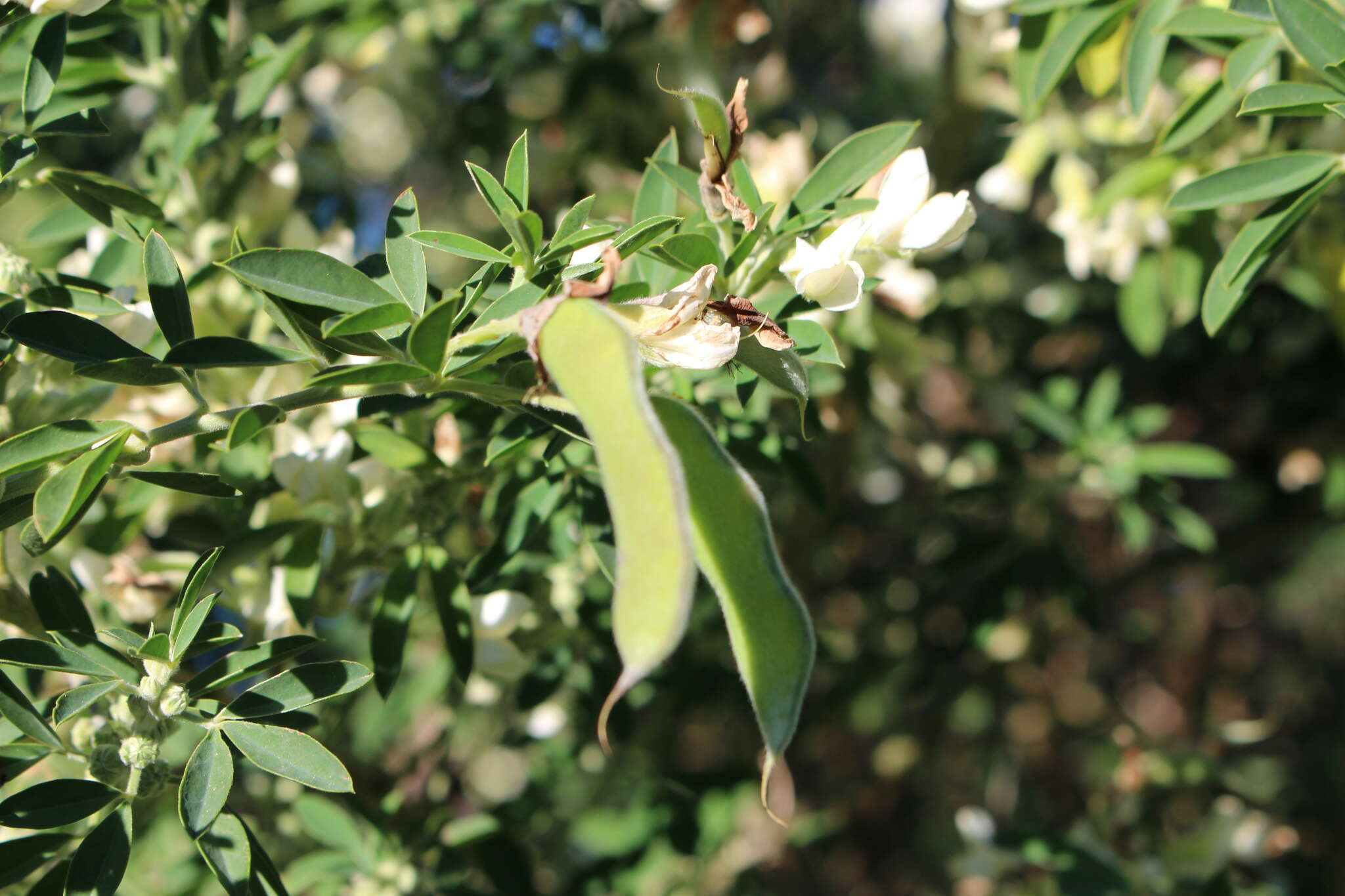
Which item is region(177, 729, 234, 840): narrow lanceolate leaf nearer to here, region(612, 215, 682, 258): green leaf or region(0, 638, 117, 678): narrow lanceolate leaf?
region(0, 638, 117, 678): narrow lanceolate leaf

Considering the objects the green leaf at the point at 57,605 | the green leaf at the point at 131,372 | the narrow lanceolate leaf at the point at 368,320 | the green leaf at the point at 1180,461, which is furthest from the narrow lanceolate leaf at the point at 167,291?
the green leaf at the point at 1180,461

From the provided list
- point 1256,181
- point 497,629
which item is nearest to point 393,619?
point 497,629

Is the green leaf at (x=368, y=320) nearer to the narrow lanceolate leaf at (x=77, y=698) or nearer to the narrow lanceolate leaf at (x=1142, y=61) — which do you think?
the narrow lanceolate leaf at (x=77, y=698)

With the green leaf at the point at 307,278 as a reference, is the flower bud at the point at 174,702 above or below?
below

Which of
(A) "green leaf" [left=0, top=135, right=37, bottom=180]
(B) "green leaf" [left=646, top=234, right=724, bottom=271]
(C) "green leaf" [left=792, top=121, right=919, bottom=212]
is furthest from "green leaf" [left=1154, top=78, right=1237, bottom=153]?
(A) "green leaf" [left=0, top=135, right=37, bottom=180]

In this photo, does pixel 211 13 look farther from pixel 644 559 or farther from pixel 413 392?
pixel 644 559

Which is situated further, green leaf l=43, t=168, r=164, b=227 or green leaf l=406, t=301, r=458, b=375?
green leaf l=43, t=168, r=164, b=227

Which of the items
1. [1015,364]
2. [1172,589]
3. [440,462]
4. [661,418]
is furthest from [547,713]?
[1172,589]
